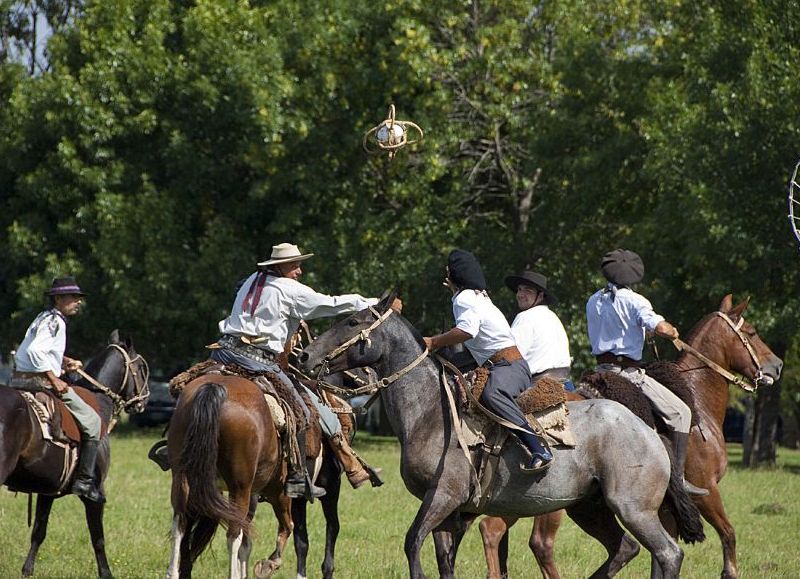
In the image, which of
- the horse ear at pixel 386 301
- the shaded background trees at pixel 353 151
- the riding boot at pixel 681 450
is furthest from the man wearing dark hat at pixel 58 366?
the shaded background trees at pixel 353 151

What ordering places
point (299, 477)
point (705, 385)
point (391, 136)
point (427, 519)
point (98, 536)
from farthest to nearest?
point (98, 536) < point (705, 385) < point (391, 136) < point (299, 477) < point (427, 519)

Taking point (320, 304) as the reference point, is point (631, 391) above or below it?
below

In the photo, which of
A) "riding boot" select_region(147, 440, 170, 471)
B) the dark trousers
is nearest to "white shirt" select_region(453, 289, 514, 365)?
the dark trousers

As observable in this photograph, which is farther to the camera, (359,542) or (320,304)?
(359,542)

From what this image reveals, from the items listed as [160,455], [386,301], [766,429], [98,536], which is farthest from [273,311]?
[766,429]

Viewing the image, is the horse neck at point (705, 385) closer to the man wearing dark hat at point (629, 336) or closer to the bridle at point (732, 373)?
the bridle at point (732, 373)

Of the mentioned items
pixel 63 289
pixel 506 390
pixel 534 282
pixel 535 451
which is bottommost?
pixel 535 451

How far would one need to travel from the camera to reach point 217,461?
1011cm

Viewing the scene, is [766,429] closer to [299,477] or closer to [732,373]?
[732,373]

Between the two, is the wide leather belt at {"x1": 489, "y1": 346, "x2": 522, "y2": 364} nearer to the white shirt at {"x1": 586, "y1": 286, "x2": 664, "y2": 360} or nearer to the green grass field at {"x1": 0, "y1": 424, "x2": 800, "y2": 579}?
the white shirt at {"x1": 586, "y1": 286, "x2": 664, "y2": 360}

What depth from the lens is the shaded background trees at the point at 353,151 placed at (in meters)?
29.6

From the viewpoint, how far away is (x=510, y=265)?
100.0 ft

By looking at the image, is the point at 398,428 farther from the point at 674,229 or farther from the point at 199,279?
the point at 199,279

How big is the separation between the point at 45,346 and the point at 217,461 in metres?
2.73
